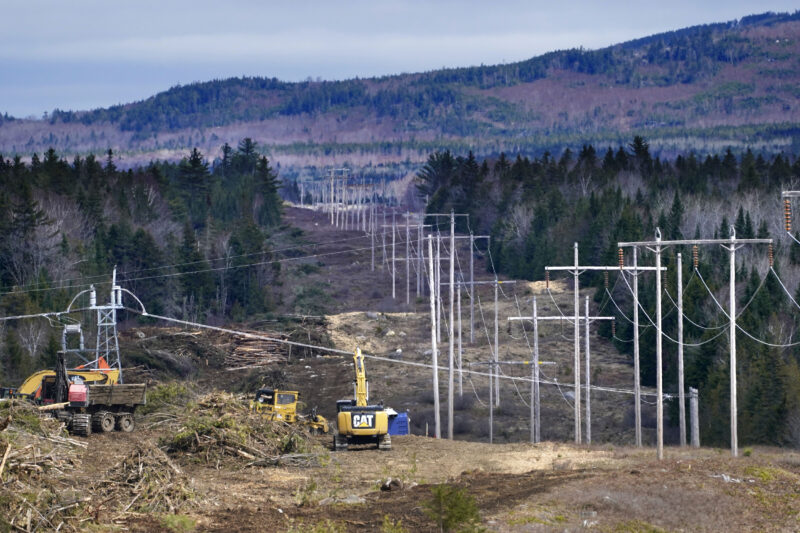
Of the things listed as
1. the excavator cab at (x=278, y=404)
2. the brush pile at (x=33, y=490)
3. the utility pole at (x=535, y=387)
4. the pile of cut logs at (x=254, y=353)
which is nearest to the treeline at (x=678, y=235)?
the utility pole at (x=535, y=387)

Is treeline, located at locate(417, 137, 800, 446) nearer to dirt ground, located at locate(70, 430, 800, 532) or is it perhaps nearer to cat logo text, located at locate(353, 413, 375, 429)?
dirt ground, located at locate(70, 430, 800, 532)

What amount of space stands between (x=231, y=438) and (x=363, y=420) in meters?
6.31

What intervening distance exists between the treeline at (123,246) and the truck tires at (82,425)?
85.4ft

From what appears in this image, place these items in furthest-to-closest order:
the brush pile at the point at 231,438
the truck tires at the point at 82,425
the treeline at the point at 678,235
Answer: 1. the treeline at the point at 678,235
2. the truck tires at the point at 82,425
3. the brush pile at the point at 231,438

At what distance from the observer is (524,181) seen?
146 meters

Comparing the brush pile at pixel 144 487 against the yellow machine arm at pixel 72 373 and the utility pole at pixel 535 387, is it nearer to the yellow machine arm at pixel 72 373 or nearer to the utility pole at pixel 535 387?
the yellow machine arm at pixel 72 373

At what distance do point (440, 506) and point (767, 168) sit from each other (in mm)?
123516

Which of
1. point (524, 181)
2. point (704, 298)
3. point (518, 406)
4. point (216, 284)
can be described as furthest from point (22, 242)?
point (524, 181)

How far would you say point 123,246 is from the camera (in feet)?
353

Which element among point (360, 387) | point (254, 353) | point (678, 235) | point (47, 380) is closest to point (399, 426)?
point (360, 387)

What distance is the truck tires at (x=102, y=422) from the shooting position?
160ft

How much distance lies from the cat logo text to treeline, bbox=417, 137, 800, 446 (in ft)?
81.3

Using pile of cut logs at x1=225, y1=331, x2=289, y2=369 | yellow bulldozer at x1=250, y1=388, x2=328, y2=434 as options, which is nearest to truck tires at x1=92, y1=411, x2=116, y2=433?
yellow bulldozer at x1=250, y1=388, x2=328, y2=434

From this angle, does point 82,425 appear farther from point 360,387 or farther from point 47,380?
point 360,387
